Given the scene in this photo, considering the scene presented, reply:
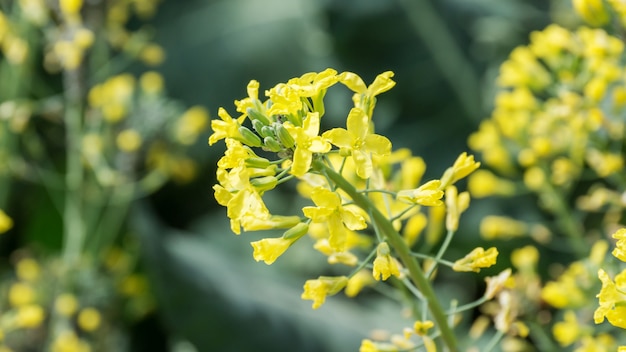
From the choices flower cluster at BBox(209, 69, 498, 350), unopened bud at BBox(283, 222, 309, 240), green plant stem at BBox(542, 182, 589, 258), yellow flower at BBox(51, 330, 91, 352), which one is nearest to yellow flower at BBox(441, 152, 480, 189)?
flower cluster at BBox(209, 69, 498, 350)

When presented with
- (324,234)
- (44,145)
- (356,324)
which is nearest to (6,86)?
(44,145)

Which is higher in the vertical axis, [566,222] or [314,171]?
[314,171]

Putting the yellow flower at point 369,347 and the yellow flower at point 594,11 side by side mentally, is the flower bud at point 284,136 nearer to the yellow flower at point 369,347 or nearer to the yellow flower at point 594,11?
the yellow flower at point 369,347

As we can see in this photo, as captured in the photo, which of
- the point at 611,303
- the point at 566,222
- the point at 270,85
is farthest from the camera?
the point at 270,85

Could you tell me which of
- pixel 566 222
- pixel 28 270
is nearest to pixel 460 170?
pixel 566 222

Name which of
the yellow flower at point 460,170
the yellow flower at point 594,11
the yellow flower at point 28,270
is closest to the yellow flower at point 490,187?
the yellow flower at point 594,11

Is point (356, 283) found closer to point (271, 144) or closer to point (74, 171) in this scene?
point (271, 144)

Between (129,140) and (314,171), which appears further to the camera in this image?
(129,140)
